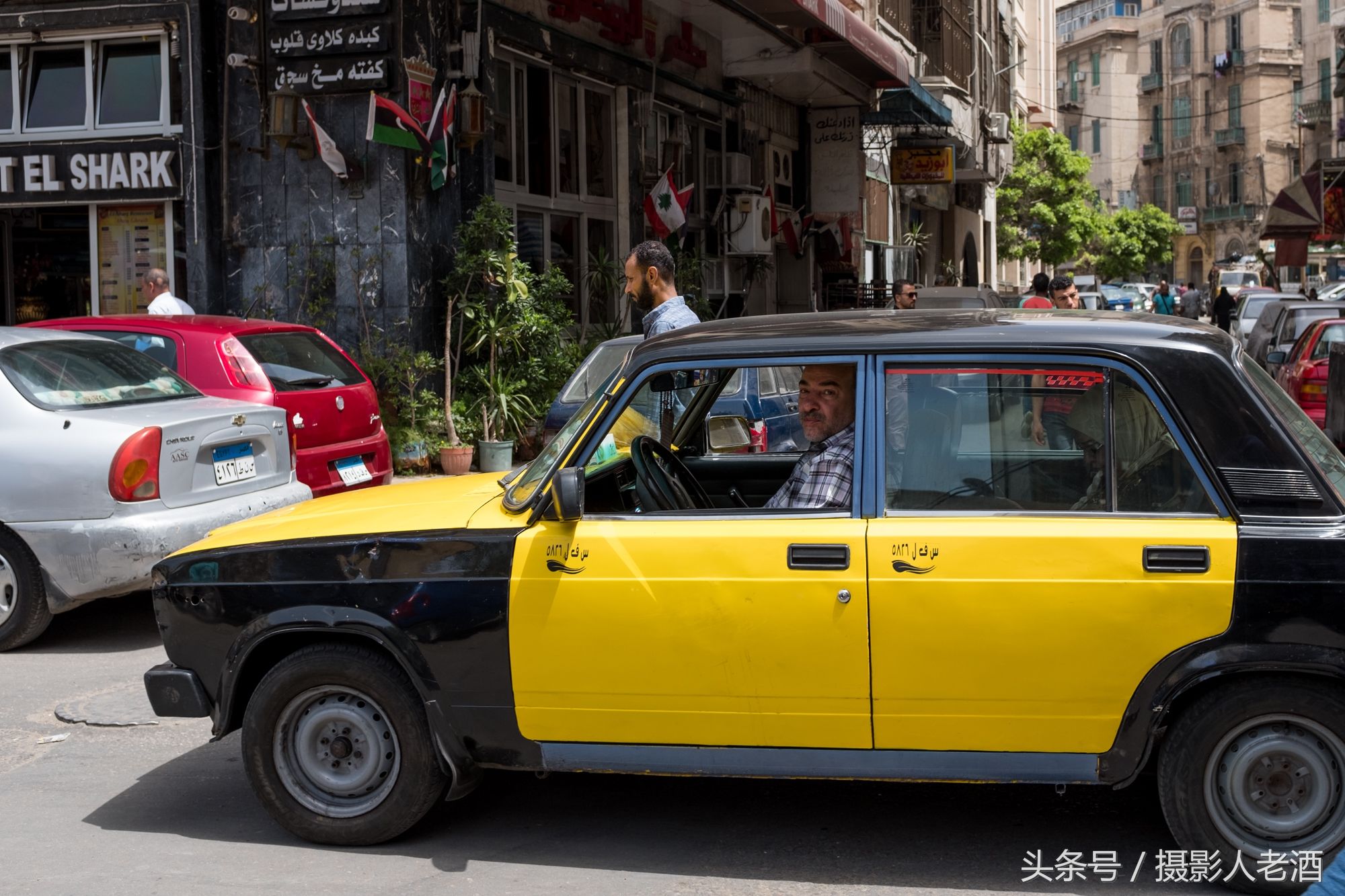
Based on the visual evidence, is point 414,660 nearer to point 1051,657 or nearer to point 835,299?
point 1051,657

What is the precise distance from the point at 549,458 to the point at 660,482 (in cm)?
40

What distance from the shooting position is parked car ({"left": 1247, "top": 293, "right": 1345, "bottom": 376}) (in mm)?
18281

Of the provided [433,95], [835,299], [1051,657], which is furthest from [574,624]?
[835,299]

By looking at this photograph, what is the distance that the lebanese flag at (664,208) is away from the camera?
61.4 ft

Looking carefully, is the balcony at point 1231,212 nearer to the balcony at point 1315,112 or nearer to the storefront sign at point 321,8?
the balcony at point 1315,112

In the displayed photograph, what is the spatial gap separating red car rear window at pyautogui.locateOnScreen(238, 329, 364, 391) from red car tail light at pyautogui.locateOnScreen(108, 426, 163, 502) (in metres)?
2.01

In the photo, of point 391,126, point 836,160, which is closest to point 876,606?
point 391,126

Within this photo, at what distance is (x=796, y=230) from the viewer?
86.6ft

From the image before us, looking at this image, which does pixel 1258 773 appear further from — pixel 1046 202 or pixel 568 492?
pixel 1046 202

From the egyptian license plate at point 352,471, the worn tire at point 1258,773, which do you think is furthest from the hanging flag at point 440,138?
the worn tire at point 1258,773

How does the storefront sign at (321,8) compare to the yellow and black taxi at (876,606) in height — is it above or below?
above

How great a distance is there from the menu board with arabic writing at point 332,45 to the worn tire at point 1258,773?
11.1 meters

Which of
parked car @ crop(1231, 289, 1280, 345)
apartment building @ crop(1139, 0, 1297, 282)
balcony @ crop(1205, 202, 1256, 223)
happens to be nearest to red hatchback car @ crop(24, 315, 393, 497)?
parked car @ crop(1231, 289, 1280, 345)

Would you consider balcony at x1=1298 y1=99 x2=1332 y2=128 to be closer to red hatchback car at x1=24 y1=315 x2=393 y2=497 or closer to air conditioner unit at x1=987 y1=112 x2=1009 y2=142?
air conditioner unit at x1=987 y1=112 x2=1009 y2=142
